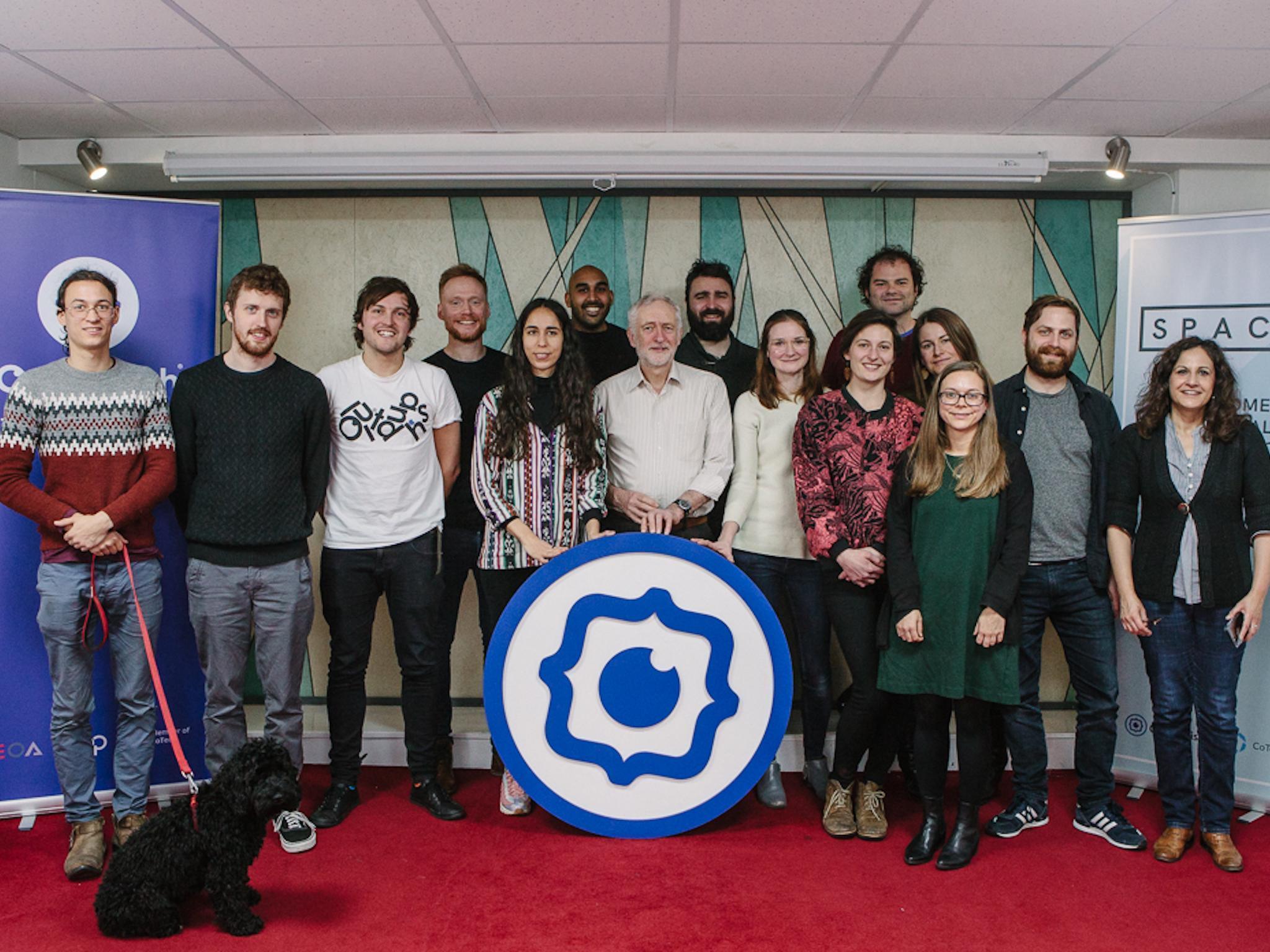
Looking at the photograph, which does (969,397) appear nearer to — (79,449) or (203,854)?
(203,854)

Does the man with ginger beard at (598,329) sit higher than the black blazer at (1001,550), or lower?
higher

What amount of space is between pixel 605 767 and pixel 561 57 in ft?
7.22

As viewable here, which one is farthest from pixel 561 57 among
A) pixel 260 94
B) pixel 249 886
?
pixel 249 886

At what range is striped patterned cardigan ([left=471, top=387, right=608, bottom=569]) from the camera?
3049 mm

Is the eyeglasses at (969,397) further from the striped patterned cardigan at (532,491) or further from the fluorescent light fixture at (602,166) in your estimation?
the fluorescent light fixture at (602,166)

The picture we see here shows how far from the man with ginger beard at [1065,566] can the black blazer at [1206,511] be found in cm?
9

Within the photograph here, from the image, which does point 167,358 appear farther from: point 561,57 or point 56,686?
point 561,57

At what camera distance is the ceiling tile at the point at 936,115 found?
3.38 m

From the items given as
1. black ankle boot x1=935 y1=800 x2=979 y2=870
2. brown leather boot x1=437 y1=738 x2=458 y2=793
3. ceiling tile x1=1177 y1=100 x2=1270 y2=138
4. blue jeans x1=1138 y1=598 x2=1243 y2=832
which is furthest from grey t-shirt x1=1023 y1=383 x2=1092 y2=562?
brown leather boot x1=437 y1=738 x2=458 y2=793

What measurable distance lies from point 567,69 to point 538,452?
1244 millimetres

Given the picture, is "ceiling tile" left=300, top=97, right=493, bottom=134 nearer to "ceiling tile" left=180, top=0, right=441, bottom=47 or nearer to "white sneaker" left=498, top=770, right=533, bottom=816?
"ceiling tile" left=180, top=0, right=441, bottom=47

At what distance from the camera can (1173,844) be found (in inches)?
113

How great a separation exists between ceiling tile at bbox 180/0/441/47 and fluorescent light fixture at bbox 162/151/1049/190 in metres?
0.72

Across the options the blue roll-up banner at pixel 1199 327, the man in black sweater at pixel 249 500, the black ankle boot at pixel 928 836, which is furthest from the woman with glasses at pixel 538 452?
the blue roll-up banner at pixel 1199 327
